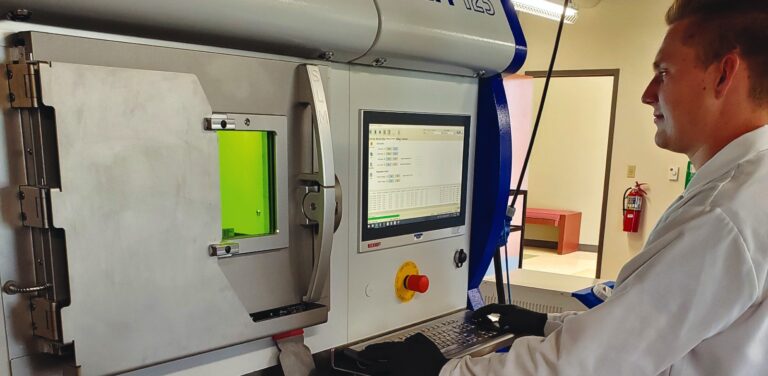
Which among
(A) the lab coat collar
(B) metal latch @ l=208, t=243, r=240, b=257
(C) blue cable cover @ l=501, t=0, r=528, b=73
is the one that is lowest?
(B) metal latch @ l=208, t=243, r=240, b=257

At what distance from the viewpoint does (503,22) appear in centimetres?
154

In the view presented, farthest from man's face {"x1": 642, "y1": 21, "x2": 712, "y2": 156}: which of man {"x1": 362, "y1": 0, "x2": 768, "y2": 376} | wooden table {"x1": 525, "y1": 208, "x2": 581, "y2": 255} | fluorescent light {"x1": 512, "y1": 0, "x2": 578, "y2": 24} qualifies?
wooden table {"x1": 525, "y1": 208, "x2": 581, "y2": 255}

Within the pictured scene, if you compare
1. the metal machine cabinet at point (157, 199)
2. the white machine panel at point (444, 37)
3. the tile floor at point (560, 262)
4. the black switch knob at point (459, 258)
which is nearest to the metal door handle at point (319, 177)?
the metal machine cabinet at point (157, 199)

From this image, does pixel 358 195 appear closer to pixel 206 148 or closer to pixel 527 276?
pixel 206 148

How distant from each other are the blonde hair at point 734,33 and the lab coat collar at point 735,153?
0.23ft

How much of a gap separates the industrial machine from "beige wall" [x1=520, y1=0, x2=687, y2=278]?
12.6ft

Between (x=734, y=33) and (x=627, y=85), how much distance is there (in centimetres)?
429

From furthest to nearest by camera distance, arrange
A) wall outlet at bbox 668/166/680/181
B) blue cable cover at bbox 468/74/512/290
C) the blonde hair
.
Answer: wall outlet at bbox 668/166/680/181, blue cable cover at bbox 468/74/512/290, the blonde hair

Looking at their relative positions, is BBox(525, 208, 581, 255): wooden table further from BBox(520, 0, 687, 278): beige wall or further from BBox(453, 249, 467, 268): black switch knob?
BBox(453, 249, 467, 268): black switch knob

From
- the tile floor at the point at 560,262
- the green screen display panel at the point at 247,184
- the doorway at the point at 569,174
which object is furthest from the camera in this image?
the doorway at the point at 569,174

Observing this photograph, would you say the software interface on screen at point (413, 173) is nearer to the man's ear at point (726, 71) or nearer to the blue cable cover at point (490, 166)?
the blue cable cover at point (490, 166)

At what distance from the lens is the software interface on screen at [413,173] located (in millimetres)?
1411

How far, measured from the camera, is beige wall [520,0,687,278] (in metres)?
4.82

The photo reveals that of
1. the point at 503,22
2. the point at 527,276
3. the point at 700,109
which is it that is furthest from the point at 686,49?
the point at 527,276
